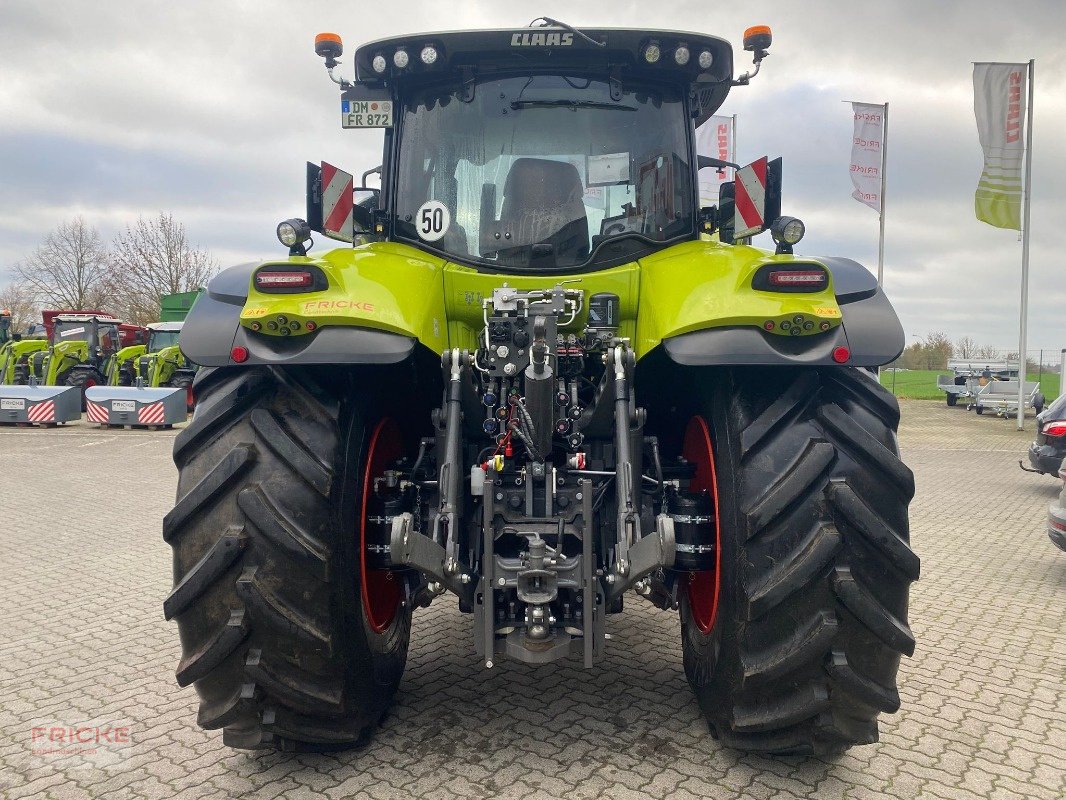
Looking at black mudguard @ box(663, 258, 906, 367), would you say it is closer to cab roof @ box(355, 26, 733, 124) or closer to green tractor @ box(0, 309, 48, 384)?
cab roof @ box(355, 26, 733, 124)

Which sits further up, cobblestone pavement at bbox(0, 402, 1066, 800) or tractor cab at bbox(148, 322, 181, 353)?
tractor cab at bbox(148, 322, 181, 353)

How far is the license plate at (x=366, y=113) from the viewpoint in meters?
3.66

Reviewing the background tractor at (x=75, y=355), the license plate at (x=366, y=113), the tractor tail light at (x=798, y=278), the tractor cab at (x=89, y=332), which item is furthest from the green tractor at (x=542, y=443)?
the tractor cab at (x=89, y=332)

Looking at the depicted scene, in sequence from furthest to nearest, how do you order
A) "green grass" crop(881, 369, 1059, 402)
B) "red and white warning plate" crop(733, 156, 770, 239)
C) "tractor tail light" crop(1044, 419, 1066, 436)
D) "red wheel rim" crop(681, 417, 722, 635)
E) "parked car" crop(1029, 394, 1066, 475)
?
"green grass" crop(881, 369, 1059, 402) → "parked car" crop(1029, 394, 1066, 475) → "tractor tail light" crop(1044, 419, 1066, 436) → "red and white warning plate" crop(733, 156, 770, 239) → "red wheel rim" crop(681, 417, 722, 635)

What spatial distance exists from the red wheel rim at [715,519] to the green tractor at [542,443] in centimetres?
2

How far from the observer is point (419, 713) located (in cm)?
351

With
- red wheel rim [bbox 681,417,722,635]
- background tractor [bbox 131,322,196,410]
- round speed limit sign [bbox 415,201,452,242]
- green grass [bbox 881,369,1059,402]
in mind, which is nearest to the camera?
red wheel rim [bbox 681,417,722,635]

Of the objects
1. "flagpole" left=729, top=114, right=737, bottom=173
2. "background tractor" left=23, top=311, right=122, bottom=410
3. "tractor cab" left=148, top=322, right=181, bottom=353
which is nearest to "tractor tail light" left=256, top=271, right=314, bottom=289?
"flagpole" left=729, top=114, right=737, bottom=173

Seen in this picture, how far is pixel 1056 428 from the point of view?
9.94m

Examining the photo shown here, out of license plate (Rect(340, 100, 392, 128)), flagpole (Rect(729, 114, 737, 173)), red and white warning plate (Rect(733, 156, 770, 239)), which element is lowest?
red and white warning plate (Rect(733, 156, 770, 239))

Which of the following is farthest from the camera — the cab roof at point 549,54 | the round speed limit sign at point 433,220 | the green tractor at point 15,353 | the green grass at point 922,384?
the green grass at point 922,384

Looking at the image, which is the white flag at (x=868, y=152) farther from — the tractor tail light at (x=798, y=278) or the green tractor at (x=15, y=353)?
the green tractor at (x=15, y=353)

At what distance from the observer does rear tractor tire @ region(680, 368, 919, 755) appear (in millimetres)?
2600

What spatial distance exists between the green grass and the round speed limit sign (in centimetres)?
3082
